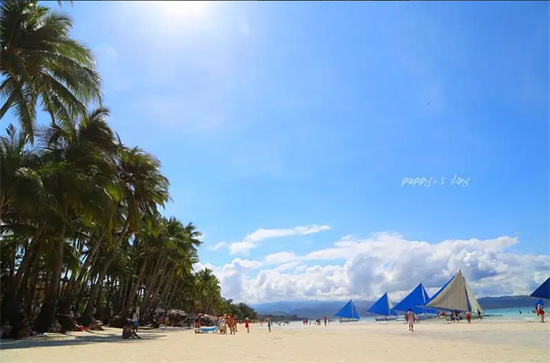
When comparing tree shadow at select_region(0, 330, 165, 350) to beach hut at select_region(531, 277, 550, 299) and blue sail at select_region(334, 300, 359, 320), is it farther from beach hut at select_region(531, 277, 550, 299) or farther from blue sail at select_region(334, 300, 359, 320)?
blue sail at select_region(334, 300, 359, 320)

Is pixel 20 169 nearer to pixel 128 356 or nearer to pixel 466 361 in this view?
pixel 128 356

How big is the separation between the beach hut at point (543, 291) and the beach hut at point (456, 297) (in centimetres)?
1094

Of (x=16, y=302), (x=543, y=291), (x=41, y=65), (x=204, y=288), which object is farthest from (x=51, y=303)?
(x=204, y=288)

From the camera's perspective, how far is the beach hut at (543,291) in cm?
3206

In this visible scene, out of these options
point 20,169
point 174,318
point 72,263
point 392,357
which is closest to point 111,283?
point 174,318

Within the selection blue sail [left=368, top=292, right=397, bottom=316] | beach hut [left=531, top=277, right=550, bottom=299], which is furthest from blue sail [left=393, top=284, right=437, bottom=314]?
beach hut [left=531, top=277, right=550, bottom=299]

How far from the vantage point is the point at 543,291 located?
1278 inches

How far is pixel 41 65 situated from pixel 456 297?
42616 millimetres

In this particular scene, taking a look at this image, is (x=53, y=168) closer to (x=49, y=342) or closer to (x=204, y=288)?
(x=49, y=342)

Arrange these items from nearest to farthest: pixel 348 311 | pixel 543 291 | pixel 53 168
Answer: pixel 53 168 < pixel 543 291 < pixel 348 311

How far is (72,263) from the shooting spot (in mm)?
24469

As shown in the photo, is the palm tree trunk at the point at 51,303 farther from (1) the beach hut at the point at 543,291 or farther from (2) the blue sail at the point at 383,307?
(2) the blue sail at the point at 383,307

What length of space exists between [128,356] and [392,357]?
7.12 m

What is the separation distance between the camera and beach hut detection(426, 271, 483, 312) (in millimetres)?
43406
